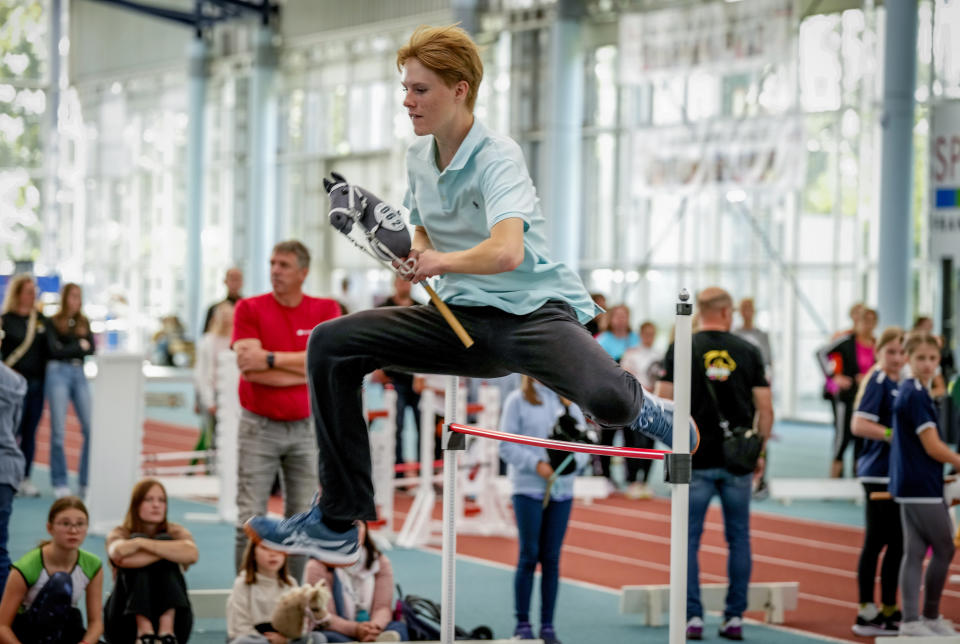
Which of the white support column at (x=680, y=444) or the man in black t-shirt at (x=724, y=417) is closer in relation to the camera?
the white support column at (x=680, y=444)

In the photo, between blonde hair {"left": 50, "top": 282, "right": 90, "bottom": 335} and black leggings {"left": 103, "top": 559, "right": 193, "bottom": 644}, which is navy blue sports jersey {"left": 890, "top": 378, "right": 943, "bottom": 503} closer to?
black leggings {"left": 103, "top": 559, "right": 193, "bottom": 644}

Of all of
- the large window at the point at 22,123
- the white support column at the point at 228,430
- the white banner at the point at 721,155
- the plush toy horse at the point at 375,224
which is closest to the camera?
the plush toy horse at the point at 375,224

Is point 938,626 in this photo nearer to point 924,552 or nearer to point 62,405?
point 924,552

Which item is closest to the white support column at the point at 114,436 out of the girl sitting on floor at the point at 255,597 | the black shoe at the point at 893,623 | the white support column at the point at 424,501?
the white support column at the point at 424,501

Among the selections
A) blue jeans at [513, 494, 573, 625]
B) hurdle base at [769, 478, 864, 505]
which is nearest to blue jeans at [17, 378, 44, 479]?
blue jeans at [513, 494, 573, 625]

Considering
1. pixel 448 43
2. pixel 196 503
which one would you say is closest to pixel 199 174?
pixel 196 503

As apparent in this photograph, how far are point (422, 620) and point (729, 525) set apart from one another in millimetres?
1729

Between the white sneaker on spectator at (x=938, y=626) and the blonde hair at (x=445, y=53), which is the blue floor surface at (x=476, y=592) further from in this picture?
the blonde hair at (x=445, y=53)

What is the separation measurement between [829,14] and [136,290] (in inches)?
790

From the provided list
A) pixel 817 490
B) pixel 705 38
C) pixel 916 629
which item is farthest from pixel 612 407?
pixel 705 38

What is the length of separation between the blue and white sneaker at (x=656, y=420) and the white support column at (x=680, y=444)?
219 mm

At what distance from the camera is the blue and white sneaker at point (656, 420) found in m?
3.70

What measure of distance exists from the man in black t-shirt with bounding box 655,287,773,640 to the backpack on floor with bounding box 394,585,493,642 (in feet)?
3.83

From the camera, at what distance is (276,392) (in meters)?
6.35
